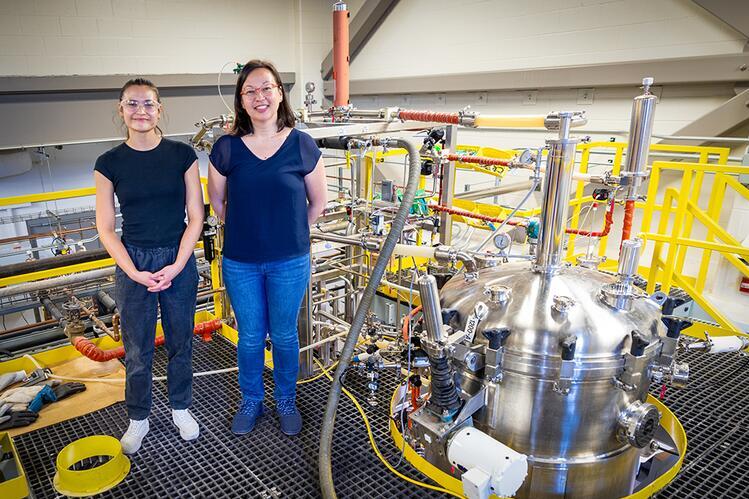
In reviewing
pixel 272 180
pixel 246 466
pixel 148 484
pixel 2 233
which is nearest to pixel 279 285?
pixel 272 180

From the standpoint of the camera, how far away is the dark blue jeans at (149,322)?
64.0 inches

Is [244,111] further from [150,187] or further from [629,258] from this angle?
[629,258]

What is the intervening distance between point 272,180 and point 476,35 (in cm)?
464

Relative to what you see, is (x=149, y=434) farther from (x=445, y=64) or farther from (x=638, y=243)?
(x=445, y=64)

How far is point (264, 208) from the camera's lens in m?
1.59

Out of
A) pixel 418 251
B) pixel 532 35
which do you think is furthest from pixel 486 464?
pixel 532 35

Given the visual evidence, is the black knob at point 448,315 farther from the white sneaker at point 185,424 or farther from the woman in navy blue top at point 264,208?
the white sneaker at point 185,424

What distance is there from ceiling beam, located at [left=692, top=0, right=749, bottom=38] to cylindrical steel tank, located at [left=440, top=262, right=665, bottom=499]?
316 cm

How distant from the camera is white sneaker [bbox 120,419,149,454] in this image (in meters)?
1.67

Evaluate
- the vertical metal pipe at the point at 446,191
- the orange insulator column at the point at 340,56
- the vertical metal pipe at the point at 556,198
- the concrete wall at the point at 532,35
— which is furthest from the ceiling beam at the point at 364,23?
the vertical metal pipe at the point at 556,198

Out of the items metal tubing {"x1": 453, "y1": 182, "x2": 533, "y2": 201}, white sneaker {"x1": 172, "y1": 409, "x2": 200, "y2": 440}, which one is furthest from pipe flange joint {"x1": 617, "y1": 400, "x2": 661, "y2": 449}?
metal tubing {"x1": 453, "y1": 182, "x2": 533, "y2": 201}

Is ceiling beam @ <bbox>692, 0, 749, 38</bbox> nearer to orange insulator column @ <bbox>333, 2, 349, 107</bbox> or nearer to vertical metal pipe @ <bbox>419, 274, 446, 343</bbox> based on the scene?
orange insulator column @ <bbox>333, 2, 349, 107</bbox>

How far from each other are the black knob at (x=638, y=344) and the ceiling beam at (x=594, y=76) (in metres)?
3.26

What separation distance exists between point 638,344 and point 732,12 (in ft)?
11.4
